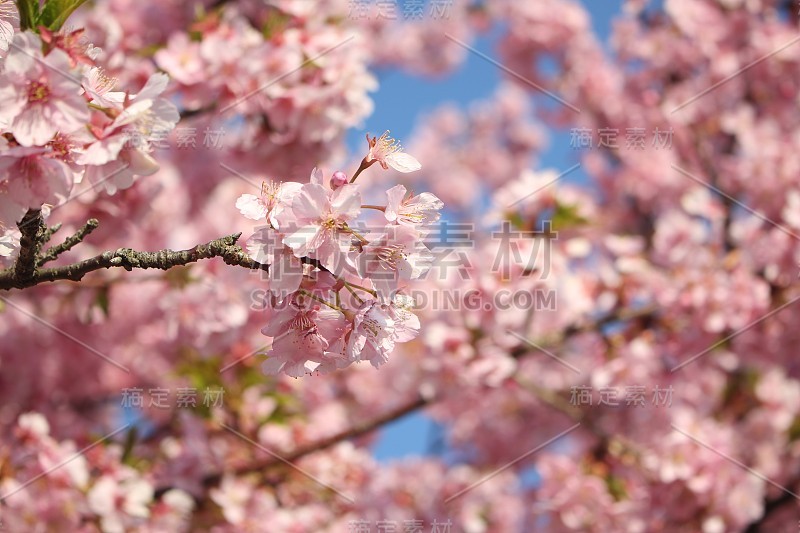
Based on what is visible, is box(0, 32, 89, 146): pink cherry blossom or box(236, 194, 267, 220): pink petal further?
box(236, 194, 267, 220): pink petal

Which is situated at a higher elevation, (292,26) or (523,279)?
(292,26)

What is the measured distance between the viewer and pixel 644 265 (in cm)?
375

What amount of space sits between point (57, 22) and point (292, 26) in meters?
1.92

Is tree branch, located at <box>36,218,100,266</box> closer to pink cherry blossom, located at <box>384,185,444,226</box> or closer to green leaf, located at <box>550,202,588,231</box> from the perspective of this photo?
pink cherry blossom, located at <box>384,185,444,226</box>

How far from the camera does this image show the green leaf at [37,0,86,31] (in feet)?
4.06

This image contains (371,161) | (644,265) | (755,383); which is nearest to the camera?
(371,161)

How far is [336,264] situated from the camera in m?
1.20

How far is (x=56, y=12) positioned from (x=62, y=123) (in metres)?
0.25

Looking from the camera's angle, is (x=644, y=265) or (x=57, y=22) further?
(x=644, y=265)

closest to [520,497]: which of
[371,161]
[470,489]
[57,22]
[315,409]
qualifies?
[470,489]

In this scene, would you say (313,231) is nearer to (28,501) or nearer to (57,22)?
(57,22)

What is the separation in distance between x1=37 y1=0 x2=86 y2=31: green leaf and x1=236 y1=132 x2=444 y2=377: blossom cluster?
0.42 m

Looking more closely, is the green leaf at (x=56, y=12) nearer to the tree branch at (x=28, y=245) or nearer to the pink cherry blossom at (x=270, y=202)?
the tree branch at (x=28, y=245)

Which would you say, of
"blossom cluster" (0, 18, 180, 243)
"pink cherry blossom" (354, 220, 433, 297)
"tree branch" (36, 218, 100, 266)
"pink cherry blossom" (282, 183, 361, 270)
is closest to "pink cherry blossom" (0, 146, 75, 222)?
"blossom cluster" (0, 18, 180, 243)
